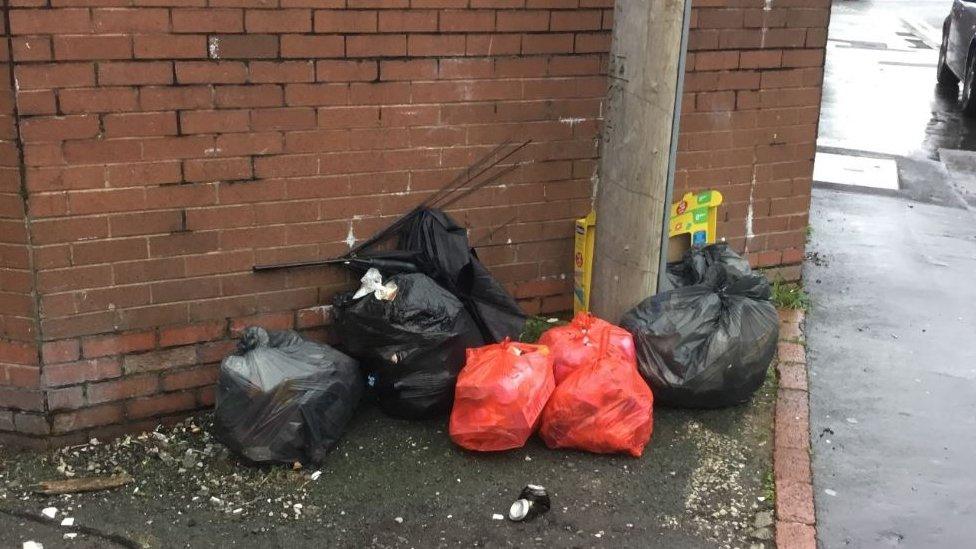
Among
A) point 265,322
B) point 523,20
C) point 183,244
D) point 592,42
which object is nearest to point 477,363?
point 265,322

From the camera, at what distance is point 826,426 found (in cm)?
455

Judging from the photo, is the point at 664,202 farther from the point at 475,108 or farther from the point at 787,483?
the point at 787,483

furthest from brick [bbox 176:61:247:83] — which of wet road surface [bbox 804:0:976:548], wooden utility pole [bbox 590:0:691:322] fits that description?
wet road surface [bbox 804:0:976:548]

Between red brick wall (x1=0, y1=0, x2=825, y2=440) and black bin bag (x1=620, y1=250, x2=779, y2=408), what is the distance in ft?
2.63

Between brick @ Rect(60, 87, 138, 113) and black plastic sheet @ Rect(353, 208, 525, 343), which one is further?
black plastic sheet @ Rect(353, 208, 525, 343)

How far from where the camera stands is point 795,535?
3689 millimetres

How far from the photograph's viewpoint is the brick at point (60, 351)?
3941 millimetres

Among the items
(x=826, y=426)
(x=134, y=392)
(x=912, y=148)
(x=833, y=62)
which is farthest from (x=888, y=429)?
(x=833, y=62)

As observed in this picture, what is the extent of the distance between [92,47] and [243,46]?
0.56 meters

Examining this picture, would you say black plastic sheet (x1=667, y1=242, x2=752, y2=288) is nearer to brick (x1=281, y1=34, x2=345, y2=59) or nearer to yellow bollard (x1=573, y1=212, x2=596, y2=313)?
yellow bollard (x1=573, y1=212, x2=596, y2=313)

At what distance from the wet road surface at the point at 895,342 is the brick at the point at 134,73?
9.72 ft

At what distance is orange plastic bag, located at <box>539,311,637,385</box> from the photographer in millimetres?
4277

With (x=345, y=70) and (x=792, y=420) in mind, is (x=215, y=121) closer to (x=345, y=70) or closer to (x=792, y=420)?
(x=345, y=70)

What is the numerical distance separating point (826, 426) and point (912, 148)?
6.55 metres
